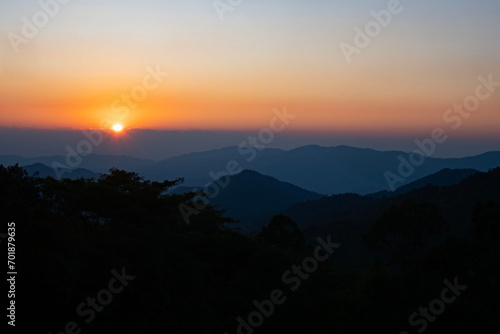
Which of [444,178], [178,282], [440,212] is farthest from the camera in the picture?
[444,178]

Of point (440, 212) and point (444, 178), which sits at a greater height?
point (440, 212)

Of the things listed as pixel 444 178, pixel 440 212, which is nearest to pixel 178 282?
pixel 440 212

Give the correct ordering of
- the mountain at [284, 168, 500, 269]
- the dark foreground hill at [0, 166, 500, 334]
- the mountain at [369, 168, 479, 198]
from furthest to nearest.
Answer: the mountain at [369, 168, 479, 198] → the mountain at [284, 168, 500, 269] → the dark foreground hill at [0, 166, 500, 334]

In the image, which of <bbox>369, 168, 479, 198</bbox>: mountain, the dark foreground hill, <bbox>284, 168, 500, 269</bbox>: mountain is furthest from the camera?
<bbox>369, 168, 479, 198</bbox>: mountain

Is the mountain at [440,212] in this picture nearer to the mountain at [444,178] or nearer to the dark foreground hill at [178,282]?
the dark foreground hill at [178,282]

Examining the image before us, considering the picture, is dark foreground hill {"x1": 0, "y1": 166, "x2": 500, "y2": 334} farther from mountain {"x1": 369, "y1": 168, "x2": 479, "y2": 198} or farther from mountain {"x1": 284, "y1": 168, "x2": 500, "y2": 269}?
mountain {"x1": 369, "y1": 168, "x2": 479, "y2": 198}

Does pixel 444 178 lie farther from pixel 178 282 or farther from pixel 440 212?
pixel 178 282

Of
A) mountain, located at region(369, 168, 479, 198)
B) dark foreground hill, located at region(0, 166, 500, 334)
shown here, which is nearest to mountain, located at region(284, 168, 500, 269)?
dark foreground hill, located at region(0, 166, 500, 334)

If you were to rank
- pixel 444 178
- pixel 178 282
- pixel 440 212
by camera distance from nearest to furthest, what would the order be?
pixel 178 282, pixel 440 212, pixel 444 178

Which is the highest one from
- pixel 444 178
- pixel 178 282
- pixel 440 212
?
pixel 178 282

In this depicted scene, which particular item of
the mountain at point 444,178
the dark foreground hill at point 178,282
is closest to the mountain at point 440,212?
the dark foreground hill at point 178,282

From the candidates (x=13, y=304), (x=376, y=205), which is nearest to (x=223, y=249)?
(x=13, y=304)
